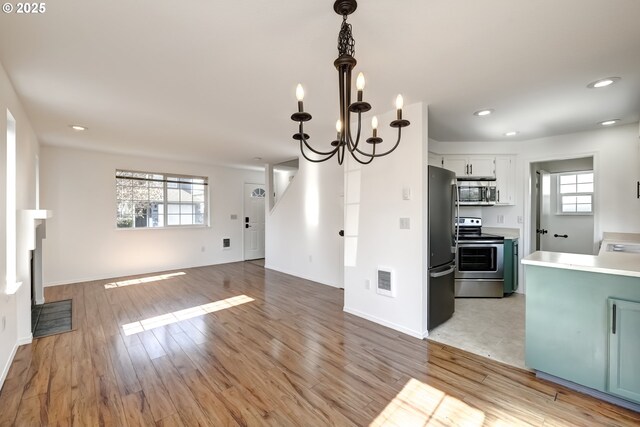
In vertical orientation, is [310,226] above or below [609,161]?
below

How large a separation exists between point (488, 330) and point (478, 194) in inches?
89.3

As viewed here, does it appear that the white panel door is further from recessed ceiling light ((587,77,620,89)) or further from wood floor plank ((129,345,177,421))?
recessed ceiling light ((587,77,620,89))

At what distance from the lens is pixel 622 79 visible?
2.33 meters

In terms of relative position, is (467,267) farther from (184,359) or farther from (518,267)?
(184,359)

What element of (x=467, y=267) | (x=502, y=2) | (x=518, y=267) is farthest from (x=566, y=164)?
(x=502, y=2)

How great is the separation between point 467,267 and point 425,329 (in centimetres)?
172

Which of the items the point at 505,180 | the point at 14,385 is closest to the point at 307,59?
the point at 14,385

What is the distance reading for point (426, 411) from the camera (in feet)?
5.99

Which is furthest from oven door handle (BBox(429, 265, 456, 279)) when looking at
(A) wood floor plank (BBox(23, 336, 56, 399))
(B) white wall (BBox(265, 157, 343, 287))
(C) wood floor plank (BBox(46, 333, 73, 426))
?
(A) wood floor plank (BBox(23, 336, 56, 399))

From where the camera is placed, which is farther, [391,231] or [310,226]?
[310,226]

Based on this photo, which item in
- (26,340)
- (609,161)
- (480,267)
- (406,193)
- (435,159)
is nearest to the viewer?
(26,340)

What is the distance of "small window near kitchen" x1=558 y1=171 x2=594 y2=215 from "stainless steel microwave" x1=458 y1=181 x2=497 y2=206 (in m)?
1.88

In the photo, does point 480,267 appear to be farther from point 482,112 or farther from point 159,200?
point 159,200

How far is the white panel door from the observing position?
734 cm
